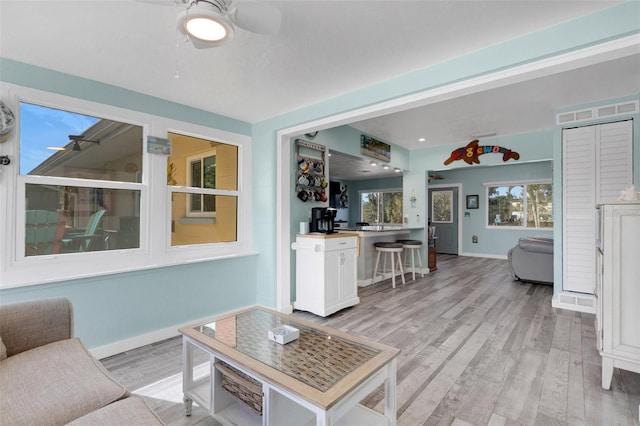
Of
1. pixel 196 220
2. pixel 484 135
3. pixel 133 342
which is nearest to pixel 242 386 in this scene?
pixel 133 342

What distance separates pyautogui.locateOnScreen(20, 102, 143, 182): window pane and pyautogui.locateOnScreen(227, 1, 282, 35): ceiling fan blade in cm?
201

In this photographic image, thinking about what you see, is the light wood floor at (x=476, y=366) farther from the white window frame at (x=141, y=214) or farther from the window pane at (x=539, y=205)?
the window pane at (x=539, y=205)

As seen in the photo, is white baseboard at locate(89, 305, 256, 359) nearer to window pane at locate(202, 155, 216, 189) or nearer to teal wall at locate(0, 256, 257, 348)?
teal wall at locate(0, 256, 257, 348)

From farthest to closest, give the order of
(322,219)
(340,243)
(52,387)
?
(322,219)
(340,243)
(52,387)

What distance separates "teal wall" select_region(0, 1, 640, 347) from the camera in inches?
76.0

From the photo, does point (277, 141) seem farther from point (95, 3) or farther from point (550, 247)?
point (550, 247)

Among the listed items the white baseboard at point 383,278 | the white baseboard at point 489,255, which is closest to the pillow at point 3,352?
the white baseboard at point 383,278

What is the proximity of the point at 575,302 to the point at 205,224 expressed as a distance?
469 centimetres

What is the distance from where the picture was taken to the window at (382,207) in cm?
938

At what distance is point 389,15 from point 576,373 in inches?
114

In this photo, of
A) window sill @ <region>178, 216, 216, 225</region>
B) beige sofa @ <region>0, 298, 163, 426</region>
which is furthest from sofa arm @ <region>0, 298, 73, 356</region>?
window sill @ <region>178, 216, 216, 225</region>

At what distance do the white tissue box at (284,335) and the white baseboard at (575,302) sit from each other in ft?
12.7

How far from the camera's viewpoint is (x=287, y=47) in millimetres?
2125

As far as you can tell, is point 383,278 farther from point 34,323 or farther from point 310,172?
point 34,323
